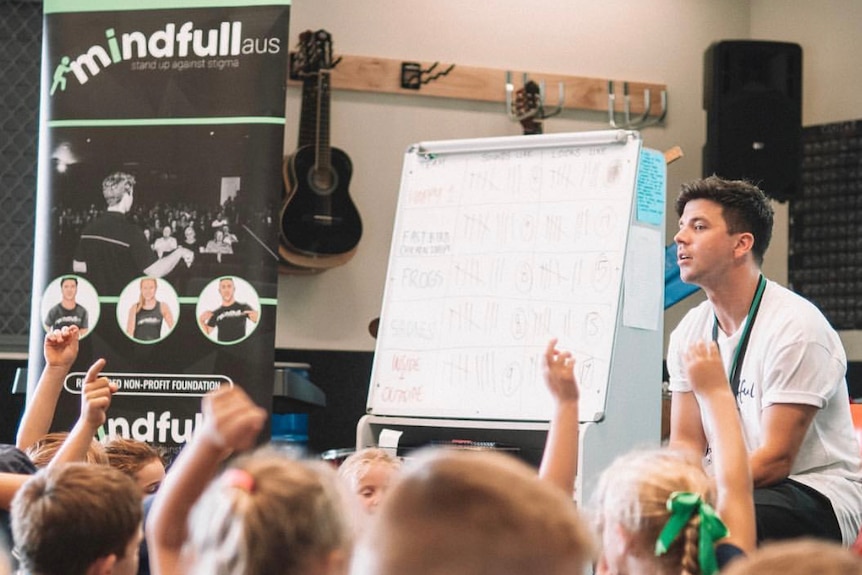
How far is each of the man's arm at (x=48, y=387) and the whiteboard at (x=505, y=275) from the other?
1.04 metres

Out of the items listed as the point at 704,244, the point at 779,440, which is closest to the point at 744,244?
the point at 704,244

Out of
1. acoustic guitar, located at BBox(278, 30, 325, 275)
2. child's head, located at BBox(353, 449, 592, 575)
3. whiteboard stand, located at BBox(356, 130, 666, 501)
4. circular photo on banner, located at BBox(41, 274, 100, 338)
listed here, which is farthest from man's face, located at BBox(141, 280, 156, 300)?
child's head, located at BBox(353, 449, 592, 575)

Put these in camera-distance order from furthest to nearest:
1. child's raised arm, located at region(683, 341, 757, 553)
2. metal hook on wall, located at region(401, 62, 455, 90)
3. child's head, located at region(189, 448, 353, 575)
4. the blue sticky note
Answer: metal hook on wall, located at region(401, 62, 455, 90)
the blue sticky note
child's raised arm, located at region(683, 341, 757, 553)
child's head, located at region(189, 448, 353, 575)

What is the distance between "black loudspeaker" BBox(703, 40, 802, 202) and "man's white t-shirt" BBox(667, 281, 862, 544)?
9.04 feet

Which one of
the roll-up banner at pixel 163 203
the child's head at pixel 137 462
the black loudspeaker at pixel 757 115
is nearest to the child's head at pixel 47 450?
the child's head at pixel 137 462

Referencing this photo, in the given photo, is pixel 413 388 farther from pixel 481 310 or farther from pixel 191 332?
pixel 191 332

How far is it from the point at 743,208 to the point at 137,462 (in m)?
1.63

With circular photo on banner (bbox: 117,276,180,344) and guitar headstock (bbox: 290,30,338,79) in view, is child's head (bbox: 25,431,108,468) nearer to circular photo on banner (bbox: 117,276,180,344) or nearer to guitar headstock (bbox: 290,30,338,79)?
circular photo on banner (bbox: 117,276,180,344)

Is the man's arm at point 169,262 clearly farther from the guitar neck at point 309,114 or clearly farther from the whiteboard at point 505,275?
the guitar neck at point 309,114

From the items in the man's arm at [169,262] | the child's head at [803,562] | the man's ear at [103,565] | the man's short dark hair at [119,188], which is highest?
the man's short dark hair at [119,188]

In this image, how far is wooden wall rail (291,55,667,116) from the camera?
5613 millimetres

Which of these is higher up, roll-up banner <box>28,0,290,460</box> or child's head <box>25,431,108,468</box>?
roll-up banner <box>28,0,290,460</box>

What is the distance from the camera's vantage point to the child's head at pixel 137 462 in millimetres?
2674

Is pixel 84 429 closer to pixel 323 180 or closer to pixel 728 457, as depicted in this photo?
pixel 728 457
